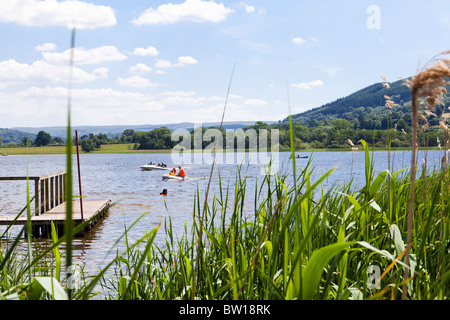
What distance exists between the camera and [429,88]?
3.42ft

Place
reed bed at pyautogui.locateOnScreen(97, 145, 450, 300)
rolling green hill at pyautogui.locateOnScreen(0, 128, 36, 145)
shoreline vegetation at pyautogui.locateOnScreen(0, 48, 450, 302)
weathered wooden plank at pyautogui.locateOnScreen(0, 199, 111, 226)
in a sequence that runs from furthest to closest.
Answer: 1. weathered wooden plank at pyautogui.locateOnScreen(0, 199, 111, 226)
2. rolling green hill at pyautogui.locateOnScreen(0, 128, 36, 145)
3. reed bed at pyautogui.locateOnScreen(97, 145, 450, 300)
4. shoreline vegetation at pyautogui.locateOnScreen(0, 48, 450, 302)

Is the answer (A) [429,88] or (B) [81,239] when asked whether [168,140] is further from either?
(A) [429,88]

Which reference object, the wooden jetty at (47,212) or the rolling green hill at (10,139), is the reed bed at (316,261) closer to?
the rolling green hill at (10,139)

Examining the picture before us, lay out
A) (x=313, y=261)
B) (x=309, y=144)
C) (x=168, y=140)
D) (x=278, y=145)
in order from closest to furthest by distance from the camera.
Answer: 1. (x=313, y=261)
2. (x=278, y=145)
3. (x=309, y=144)
4. (x=168, y=140)

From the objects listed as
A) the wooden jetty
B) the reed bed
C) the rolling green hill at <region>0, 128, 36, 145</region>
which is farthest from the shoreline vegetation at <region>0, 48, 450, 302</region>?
the wooden jetty

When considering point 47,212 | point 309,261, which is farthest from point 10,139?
point 309,261

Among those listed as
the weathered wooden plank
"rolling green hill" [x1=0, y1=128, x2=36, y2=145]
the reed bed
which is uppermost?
"rolling green hill" [x1=0, y1=128, x2=36, y2=145]

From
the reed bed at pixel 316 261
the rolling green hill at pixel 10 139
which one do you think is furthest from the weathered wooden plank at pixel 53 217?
the reed bed at pixel 316 261

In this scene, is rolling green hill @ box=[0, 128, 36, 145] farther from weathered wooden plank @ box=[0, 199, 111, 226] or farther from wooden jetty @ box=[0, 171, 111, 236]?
weathered wooden plank @ box=[0, 199, 111, 226]

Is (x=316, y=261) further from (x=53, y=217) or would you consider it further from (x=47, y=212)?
(x=47, y=212)

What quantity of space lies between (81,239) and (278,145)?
1014 cm

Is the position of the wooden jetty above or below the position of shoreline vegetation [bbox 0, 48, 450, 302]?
below

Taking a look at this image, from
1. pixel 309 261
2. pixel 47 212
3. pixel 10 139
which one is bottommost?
pixel 47 212

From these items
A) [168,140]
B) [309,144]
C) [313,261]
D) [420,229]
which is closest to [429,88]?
[313,261]
